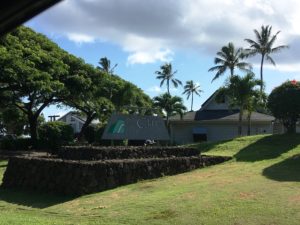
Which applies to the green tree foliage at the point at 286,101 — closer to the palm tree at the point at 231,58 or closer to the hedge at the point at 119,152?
the hedge at the point at 119,152

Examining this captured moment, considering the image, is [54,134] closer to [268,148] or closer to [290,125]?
[290,125]

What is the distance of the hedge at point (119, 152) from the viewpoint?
730 inches

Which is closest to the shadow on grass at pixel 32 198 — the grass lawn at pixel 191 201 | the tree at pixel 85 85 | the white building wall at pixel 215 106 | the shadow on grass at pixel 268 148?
the grass lawn at pixel 191 201

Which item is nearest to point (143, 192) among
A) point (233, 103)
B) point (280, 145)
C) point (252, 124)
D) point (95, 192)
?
point (95, 192)

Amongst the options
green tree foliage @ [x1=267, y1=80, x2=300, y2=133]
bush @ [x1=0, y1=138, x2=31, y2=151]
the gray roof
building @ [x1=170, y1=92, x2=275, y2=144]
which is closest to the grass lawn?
green tree foliage @ [x1=267, y1=80, x2=300, y2=133]

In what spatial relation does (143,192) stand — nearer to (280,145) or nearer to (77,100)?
(280,145)

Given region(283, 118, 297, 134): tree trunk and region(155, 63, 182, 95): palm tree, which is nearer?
region(283, 118, 297, 134): tree trunk

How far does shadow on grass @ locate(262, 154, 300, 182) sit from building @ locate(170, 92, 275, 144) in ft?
79.7

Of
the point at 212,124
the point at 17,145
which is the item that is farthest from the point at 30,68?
the point at 212,124

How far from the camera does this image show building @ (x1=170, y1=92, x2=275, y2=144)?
143 ft

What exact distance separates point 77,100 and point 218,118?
13432 mm

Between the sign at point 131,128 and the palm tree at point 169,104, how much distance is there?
80.5 feet

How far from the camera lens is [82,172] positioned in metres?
15.0

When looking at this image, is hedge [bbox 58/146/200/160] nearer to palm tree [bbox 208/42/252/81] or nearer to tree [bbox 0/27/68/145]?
tree [bbox 0/27/68/145]
